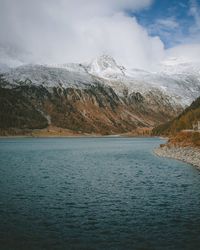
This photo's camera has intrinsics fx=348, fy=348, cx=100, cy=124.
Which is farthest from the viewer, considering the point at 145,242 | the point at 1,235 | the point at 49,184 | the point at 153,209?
the point at 49,184

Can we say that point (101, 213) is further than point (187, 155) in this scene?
No

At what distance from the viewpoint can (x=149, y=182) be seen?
4228cm

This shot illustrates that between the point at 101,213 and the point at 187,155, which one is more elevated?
the point at 187,155

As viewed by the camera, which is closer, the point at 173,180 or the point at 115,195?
the point at 115,195

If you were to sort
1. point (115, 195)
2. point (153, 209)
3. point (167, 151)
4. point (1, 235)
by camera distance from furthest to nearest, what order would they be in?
point (167, 151) < point (115, 195) < point (153, 209) < point (1, 235)

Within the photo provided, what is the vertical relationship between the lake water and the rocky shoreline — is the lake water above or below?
below

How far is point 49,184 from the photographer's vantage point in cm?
4144

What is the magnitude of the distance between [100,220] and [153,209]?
5.38m

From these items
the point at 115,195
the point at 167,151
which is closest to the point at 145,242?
the point at 115,195

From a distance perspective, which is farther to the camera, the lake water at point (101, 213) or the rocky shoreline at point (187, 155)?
the rocky shoreline at point (187, 155)

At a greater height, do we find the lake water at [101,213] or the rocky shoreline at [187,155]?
the rocky shoreline at [187,155]

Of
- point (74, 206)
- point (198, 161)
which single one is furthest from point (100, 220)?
point (198, 161)

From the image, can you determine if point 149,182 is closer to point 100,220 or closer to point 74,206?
point 74,206

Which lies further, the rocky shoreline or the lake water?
the rocky shoreline
